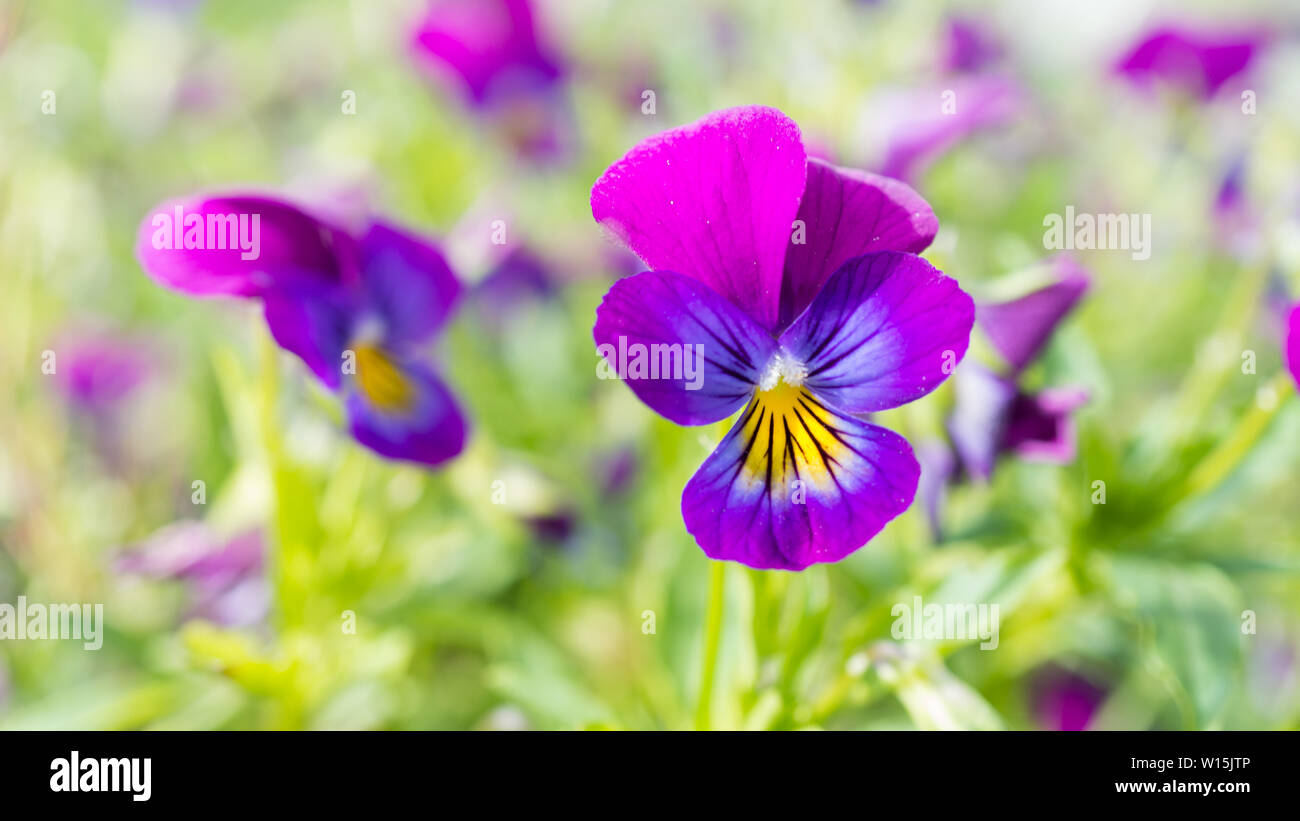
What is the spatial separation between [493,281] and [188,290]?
24.9 inches

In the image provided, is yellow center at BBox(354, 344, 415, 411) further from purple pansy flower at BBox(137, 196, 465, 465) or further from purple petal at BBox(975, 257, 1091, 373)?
purple petal at BBox(975, 257, 1091, 373)

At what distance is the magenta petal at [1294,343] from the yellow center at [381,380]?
22.1 inches

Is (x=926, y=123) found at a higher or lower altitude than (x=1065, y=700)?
higher

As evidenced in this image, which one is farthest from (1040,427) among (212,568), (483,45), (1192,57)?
(483,45)

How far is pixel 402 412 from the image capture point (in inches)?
28.8

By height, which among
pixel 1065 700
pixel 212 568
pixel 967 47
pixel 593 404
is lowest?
pixel 1065 700

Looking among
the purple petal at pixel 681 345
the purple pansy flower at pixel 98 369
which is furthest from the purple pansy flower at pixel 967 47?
the purple pansy flower at pixel 98 369

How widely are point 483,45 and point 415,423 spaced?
2.73ft

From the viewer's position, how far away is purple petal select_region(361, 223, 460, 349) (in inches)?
28.3

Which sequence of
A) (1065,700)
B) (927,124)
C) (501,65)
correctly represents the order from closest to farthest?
1. (927,124)
2. (1065,700)
3. (501,65)

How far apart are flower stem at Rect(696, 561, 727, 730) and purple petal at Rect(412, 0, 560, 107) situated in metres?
1.00

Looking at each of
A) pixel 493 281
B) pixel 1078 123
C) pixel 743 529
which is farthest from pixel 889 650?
pixel 1078 123

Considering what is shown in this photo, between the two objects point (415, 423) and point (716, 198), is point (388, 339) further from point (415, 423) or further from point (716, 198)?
point (716, 198)
